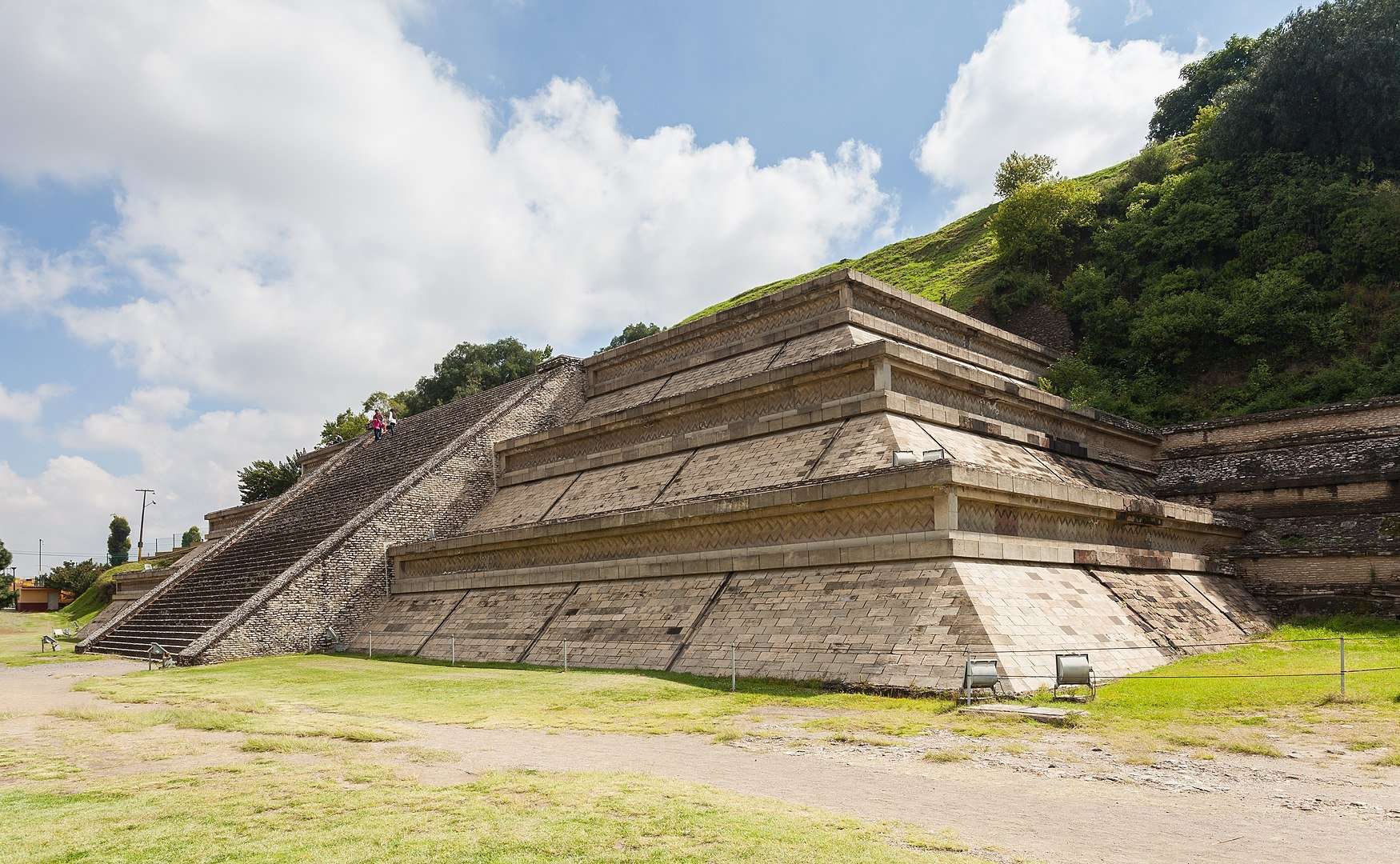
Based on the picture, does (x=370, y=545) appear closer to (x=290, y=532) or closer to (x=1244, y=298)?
(x=290, y=532)

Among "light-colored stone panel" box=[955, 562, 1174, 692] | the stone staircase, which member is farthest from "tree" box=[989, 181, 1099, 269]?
"light-colored stone panel" box=[955, 562, 1174, 692]

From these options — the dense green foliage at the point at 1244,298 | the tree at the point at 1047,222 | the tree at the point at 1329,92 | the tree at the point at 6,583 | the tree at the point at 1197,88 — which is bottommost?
the tree at the point at 6,583

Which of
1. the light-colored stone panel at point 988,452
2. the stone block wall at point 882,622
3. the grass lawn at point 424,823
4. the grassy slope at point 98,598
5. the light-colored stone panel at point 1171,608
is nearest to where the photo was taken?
the grass lawn at point 424,823

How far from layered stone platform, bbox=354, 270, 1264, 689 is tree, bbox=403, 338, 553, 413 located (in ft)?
87.5

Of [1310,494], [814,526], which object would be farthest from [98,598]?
[1310,494]

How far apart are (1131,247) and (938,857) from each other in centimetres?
2759

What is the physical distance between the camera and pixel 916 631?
1096 cm

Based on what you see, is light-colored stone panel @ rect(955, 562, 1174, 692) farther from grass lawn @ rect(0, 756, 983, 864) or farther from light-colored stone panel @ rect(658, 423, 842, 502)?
grass lawn @ rect(0, 756, 983, 864)

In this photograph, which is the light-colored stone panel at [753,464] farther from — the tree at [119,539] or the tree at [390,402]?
the tree at [119,539]

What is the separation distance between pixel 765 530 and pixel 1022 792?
837 cm

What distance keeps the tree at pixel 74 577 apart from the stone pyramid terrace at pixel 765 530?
30881 millimetres

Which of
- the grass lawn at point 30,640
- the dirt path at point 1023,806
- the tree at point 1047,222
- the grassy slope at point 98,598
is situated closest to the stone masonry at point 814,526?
the grass lawn at point 30,640

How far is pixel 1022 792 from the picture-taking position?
20.0ft

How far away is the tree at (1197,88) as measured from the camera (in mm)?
44531
